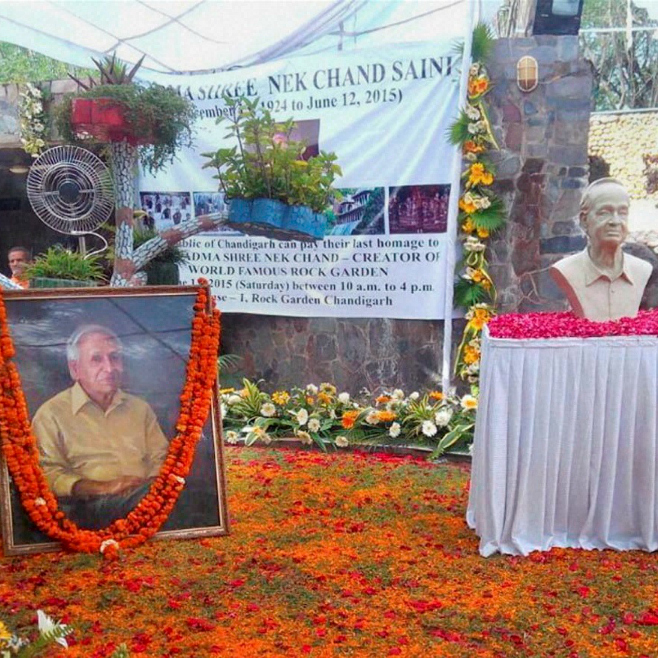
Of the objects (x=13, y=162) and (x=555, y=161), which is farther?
(x=13, y=162)

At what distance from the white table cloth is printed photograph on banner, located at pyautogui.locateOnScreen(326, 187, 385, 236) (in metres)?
2.69

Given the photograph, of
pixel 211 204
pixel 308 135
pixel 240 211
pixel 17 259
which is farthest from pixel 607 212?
pixel 17 259

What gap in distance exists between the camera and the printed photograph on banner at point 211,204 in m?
6.25

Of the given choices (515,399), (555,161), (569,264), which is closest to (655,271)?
(555,161)

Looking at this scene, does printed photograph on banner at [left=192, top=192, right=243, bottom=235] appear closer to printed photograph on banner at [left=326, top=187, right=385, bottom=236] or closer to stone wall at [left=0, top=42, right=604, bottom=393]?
printed photograph on banner at [left=326, top=187, right=385, bottom=236]

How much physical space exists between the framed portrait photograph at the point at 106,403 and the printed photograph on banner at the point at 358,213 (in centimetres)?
257

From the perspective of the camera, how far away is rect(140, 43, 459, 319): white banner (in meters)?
5.57

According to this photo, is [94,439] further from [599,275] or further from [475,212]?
[475,212]

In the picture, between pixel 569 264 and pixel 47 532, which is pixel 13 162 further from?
pixel 569 264

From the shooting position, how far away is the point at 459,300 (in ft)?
18.6

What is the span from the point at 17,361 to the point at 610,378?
2.50 m

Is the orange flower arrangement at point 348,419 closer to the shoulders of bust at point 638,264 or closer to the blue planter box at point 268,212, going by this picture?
the blue planter box at point 268,212

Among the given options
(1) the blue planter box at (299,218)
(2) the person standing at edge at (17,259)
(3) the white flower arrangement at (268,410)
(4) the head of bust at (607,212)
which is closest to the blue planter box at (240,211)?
(1) the blue planter box at (299,218)

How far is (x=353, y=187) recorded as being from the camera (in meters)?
5.84
